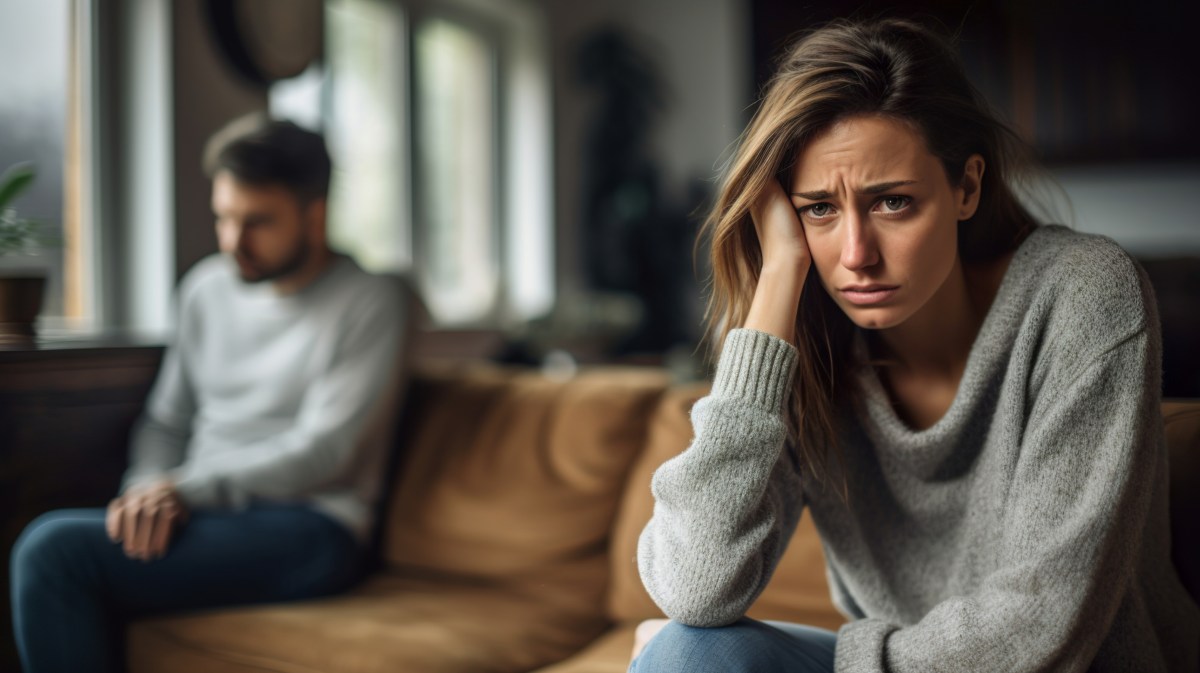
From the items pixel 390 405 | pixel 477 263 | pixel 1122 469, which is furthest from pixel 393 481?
pixel 477 263

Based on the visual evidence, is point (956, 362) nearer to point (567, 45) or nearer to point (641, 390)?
point (641, 390)

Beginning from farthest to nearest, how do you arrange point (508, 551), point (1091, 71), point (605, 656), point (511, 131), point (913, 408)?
point (511, 131) < point (1091, 71) < point (508, 551) < point (605, 656) < point (913, 408)

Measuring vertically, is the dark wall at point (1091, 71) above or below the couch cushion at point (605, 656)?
above

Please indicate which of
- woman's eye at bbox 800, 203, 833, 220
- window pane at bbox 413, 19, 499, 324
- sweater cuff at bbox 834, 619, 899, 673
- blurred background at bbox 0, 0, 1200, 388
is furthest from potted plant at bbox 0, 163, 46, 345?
window pane at bbox 413, 19, 499, 324

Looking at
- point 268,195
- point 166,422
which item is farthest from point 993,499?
point 166,422

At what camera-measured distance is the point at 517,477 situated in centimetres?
180

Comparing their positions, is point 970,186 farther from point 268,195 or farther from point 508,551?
point 268,195

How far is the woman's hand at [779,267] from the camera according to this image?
1068mm

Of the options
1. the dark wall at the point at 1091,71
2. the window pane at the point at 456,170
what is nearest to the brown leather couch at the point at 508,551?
the window pane at the point at 456,170

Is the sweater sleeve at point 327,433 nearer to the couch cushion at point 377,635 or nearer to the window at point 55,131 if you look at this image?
the couch cushion at point 377,635

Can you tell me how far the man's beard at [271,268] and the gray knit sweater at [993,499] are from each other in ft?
3.38

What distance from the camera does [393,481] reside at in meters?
1.93

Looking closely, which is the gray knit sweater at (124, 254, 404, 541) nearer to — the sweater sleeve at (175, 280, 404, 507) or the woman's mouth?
the sweater sleeve at (175, 280, 404, 507)

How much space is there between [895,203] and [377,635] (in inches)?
38.7
